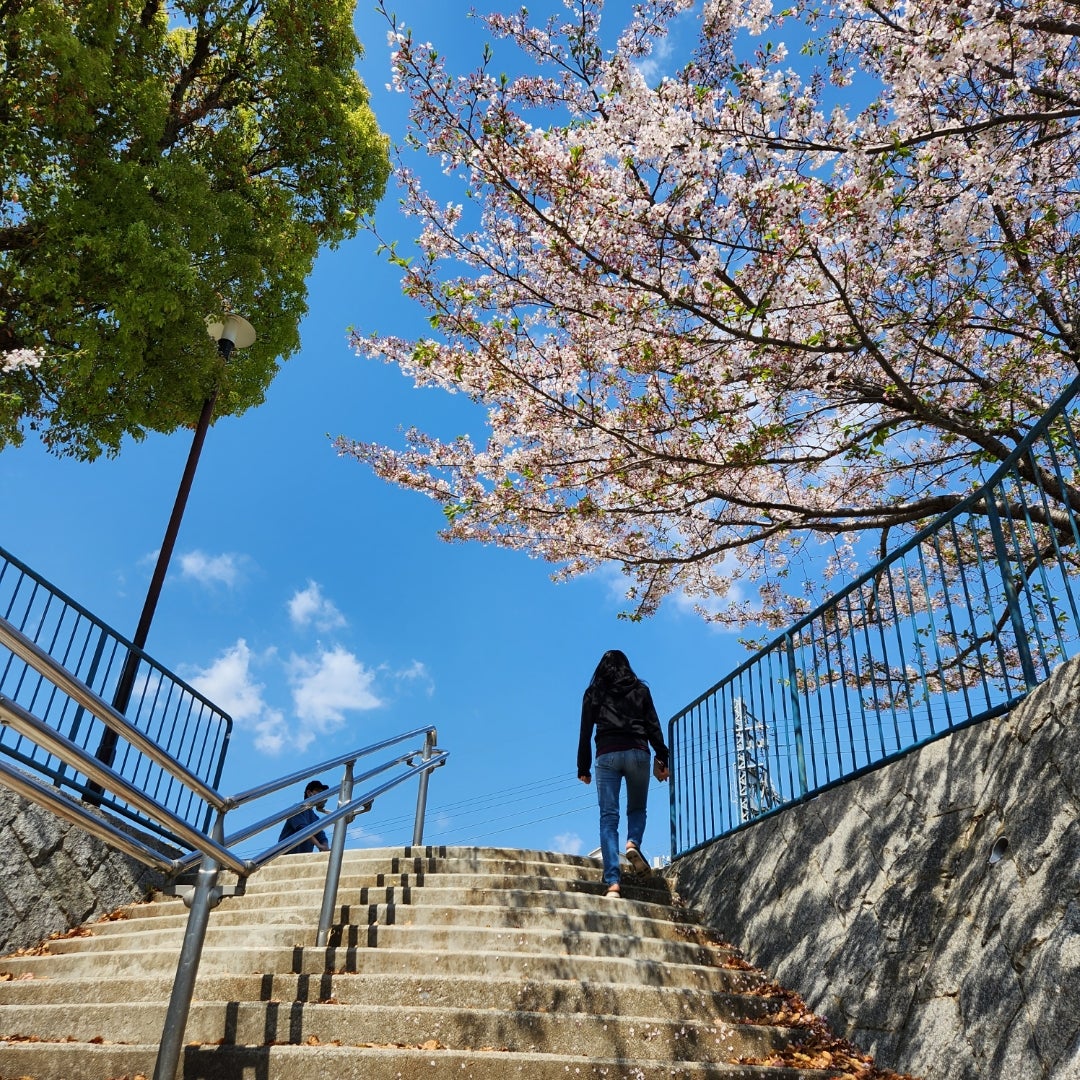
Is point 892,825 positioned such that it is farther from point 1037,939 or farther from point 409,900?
point 409,900

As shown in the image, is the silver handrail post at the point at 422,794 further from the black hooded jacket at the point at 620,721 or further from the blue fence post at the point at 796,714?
the blue fence post at the point at 796,714

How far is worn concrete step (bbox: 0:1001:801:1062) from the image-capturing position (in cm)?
325

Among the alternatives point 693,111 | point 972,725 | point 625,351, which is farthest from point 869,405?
point 972,725

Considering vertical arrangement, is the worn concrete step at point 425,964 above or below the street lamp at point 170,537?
below

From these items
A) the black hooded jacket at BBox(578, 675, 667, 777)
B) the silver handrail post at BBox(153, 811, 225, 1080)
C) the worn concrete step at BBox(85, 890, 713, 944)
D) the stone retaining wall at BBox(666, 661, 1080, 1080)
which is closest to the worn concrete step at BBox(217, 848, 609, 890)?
the worn concrete step at BBox(85, 890, 713, 944)

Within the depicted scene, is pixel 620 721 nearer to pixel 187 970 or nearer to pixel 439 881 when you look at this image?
pixel 439 881

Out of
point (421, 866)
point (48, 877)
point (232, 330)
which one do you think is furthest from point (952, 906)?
point (232, 330)

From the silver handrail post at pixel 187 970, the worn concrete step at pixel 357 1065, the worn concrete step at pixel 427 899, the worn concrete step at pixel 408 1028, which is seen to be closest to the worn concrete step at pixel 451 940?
the worn concrete step at pixel 427 899

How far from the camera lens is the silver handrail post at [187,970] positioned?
2605mm

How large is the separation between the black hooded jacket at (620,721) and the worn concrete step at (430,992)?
206 cm

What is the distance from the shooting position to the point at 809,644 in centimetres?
558

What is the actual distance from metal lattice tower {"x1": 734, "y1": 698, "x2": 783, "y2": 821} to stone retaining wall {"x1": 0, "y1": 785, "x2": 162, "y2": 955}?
5.00m

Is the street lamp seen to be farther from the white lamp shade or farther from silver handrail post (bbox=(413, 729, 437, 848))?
silver handrail post (bbox=(413, 729, 437, 848))

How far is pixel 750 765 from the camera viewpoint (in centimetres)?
641
